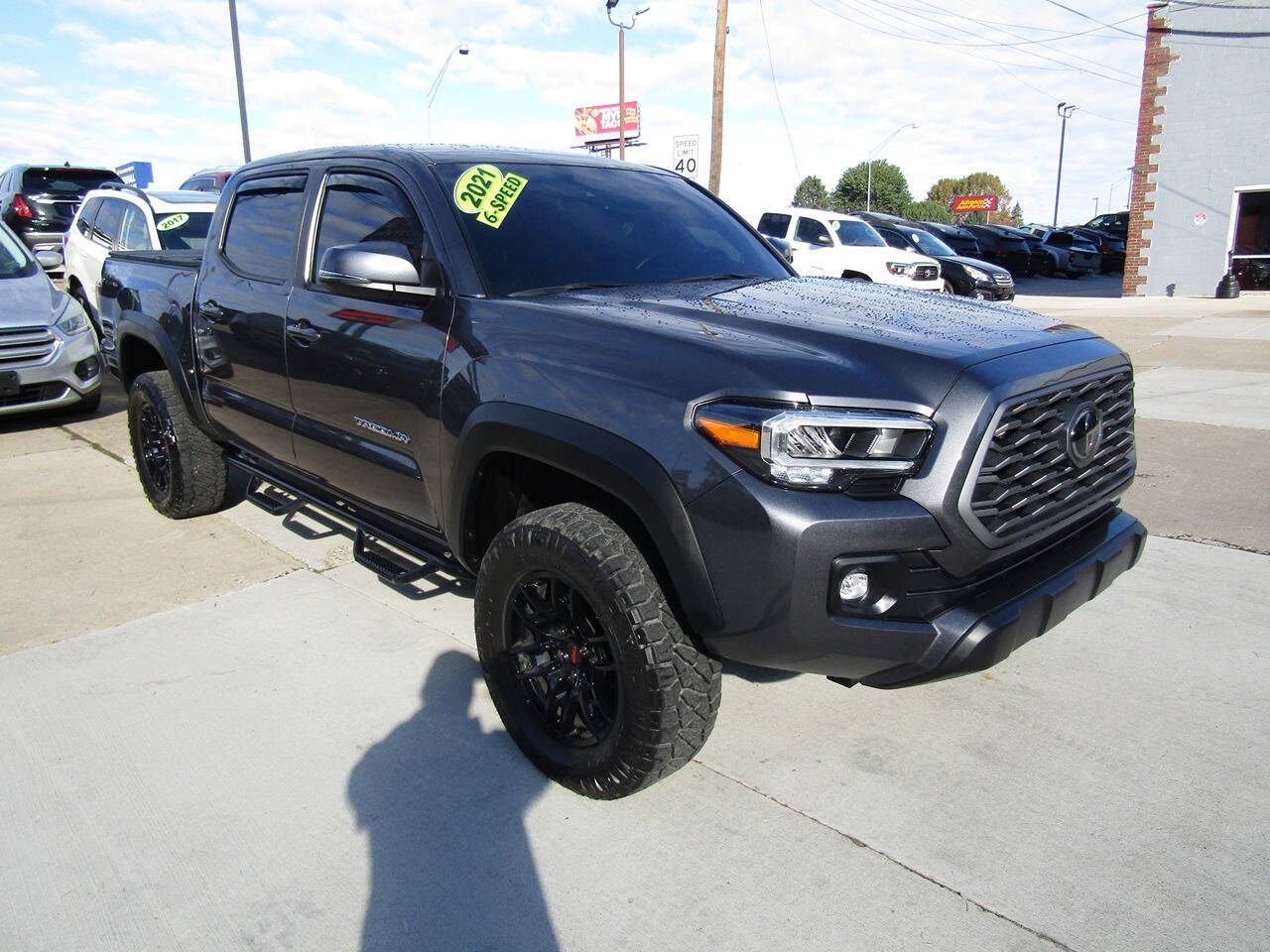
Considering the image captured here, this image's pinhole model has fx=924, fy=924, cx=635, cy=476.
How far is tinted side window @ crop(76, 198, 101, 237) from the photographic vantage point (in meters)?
10.3

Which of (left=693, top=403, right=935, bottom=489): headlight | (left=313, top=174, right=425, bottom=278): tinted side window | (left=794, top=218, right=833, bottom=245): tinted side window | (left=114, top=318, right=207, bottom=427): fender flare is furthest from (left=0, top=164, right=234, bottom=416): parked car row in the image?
(left=794, top=218, right=833, bottom=245): tinted side window

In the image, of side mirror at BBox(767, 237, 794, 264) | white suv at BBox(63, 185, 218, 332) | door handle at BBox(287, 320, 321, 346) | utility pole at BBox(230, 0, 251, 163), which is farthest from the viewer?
utility pole at BBox(230, 0, 251, 163)

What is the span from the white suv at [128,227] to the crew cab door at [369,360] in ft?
17.7

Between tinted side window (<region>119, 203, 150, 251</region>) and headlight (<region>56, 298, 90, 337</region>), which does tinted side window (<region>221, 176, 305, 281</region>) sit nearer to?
headlight (<region>56, 298, 90, 337</region>)

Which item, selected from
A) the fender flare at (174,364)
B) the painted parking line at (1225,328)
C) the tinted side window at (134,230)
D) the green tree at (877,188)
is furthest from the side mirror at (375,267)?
the green tree at (877,188)

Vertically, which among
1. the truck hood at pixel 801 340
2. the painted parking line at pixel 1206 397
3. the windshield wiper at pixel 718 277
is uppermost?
the windshield wiper at pixel 718 277

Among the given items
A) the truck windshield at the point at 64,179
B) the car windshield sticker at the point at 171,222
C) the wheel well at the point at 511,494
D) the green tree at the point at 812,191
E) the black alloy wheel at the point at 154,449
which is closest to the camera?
the wheel well at the point at 511,494

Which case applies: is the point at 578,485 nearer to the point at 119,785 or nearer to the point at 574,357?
the point at 574,357

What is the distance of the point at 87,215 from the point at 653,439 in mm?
10725

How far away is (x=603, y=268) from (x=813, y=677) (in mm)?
1669

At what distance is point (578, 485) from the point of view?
9.41ft

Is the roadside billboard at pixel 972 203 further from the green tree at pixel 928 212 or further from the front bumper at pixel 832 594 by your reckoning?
the front bumper at pixel 832 594

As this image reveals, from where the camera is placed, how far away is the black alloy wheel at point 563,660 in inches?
103

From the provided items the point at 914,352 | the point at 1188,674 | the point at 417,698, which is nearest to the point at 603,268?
the point at 914,352
